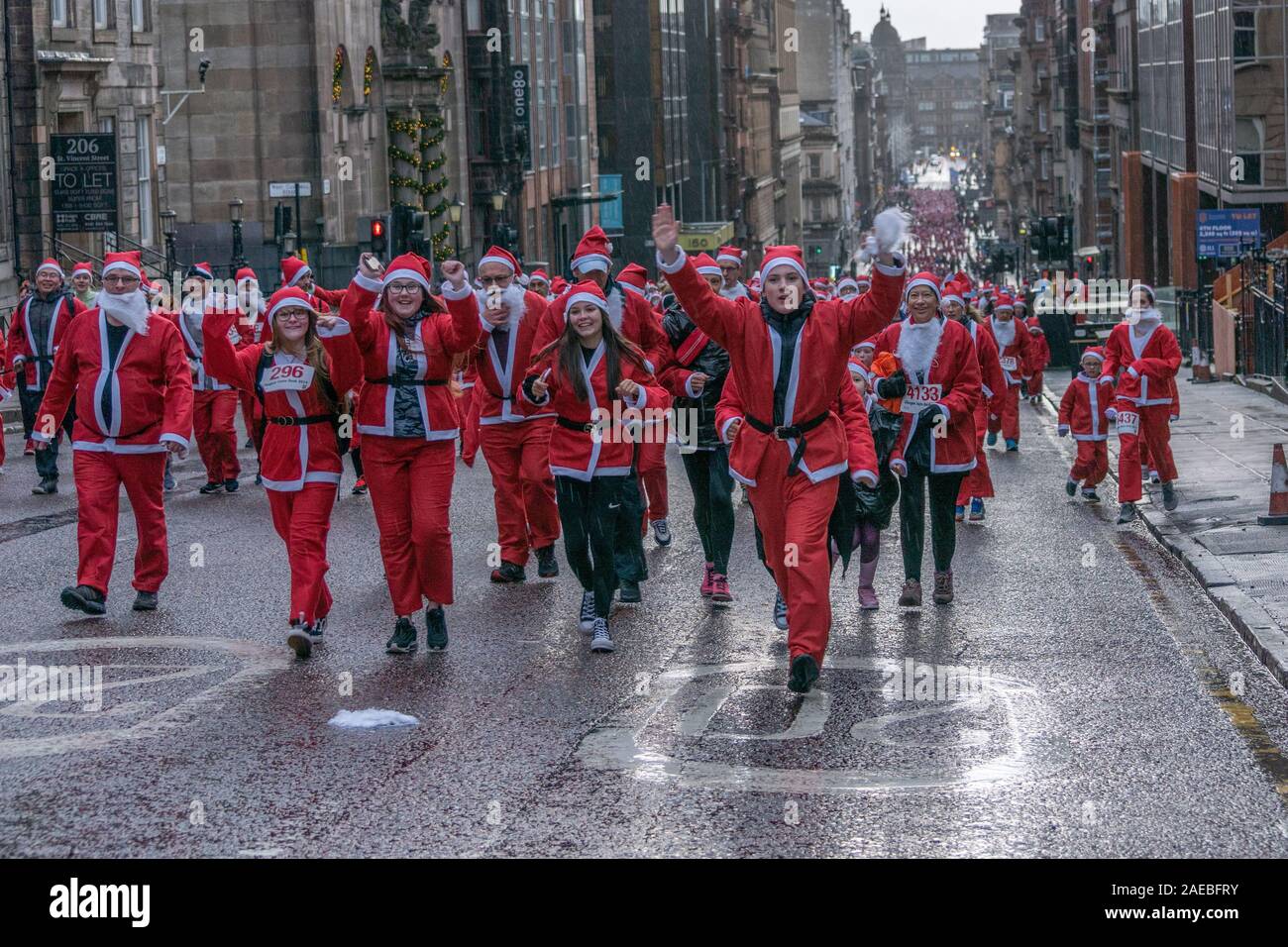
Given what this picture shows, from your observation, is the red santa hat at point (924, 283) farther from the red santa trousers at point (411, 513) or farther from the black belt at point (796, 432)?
the red santa trousers at point (411, 513)

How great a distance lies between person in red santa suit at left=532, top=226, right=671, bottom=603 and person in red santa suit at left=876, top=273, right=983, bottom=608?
1405 millimetres

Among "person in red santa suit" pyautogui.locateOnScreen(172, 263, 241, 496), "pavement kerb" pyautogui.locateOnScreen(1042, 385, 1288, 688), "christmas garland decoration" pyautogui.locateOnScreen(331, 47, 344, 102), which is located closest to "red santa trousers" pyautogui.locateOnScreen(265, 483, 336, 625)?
"pavement kerb" pyautogui.locateOnScreen(1042, 385, 1288, 688)

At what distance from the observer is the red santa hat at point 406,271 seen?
1062 centimetres

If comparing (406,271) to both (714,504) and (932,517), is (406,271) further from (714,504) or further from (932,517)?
(932,517)

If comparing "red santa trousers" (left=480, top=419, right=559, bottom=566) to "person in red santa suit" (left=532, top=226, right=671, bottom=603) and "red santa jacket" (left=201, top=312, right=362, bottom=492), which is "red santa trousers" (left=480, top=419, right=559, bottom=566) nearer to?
"person in red santa suit" (left=532, top=226, right=671, bottom=603)

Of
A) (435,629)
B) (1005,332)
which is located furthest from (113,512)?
(1005,332)

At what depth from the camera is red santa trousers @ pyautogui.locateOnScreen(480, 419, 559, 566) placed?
520 inches

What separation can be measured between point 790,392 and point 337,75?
40.7 meters

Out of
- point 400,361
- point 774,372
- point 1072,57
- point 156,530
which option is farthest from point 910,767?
point 1072,57

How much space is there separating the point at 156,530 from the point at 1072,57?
100144 millimetres

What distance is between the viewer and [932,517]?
41.3 feet

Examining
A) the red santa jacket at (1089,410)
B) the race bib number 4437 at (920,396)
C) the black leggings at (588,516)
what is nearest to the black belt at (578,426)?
the black leggings at (588,516)

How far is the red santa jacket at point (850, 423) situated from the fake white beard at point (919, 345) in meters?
2.27

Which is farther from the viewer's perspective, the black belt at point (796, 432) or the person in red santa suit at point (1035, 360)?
the person in red santa suit at point (1035, 360)
